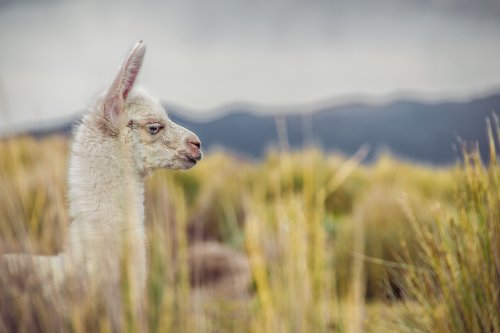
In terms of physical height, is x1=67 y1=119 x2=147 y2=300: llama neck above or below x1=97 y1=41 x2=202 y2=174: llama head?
below

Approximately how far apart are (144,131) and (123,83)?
21 centimetres

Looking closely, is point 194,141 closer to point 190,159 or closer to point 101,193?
point 190,159

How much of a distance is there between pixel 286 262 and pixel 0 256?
690 millimetres

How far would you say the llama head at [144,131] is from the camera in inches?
80.2

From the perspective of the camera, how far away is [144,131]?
6.93 feet

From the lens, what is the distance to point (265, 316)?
1.62 metres

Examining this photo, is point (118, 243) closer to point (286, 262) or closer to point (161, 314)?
point (161, 314)

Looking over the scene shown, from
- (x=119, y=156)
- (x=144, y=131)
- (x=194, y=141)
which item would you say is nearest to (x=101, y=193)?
(x=119, y=156)

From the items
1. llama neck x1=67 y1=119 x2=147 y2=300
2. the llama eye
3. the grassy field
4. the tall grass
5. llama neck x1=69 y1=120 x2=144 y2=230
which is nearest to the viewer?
the grassy field

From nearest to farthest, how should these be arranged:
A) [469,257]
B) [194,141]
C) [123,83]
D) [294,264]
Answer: [294,264] → [123,83] → [194,141] → [469,257]

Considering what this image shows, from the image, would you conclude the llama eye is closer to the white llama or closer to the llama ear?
the white llama

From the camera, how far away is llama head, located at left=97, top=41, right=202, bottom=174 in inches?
80.2

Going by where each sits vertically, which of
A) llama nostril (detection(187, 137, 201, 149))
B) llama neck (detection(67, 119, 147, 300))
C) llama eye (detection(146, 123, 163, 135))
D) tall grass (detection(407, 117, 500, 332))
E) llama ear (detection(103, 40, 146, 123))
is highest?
llama ear (detection(103, 40, 146, 123))

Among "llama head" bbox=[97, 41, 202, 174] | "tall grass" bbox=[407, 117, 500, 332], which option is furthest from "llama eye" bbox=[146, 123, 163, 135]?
"tall grass" bbox=[407, 117, 500, 332]
